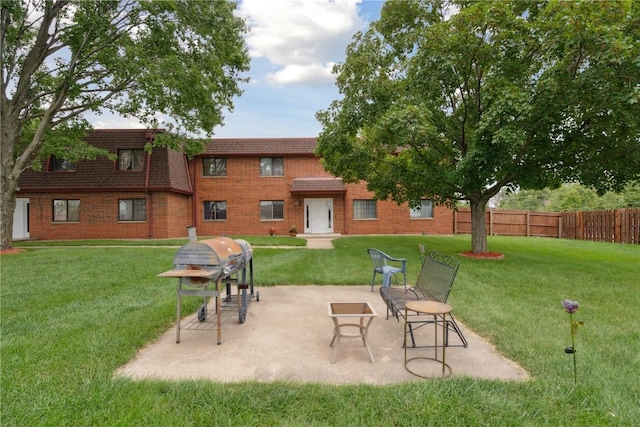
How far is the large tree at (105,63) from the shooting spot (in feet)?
40.9

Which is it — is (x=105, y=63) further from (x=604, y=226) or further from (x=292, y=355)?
(x=604, y=226)

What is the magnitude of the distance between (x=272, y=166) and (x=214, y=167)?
380 cm

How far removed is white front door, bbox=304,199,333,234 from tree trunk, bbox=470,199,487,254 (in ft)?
33.1

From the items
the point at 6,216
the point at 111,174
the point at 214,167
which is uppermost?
the point at 214,167

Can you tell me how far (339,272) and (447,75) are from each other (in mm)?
6832

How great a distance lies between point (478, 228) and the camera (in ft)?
39.8

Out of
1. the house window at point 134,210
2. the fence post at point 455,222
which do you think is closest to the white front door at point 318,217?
the fence post at point 455,222

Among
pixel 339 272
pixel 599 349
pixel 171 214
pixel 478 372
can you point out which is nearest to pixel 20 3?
pixel 171 214

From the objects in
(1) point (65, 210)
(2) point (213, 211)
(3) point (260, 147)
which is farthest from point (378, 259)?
(1) point (65, 210)

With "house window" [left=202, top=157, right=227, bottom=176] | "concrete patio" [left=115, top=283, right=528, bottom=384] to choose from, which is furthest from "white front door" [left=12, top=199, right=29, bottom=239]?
"concrete patio" [left=115, top=283, right=528, bottom=384]

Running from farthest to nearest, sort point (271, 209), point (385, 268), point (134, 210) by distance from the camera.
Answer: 1. point (271, 209)
2. point (134, 210)
3. point (385, 268)

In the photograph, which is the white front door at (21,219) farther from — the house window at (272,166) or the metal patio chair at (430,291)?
the metal patio chair at (430,291)

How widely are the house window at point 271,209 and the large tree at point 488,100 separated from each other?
832 centimetres

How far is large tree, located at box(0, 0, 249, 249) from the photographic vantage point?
12477 millimetres
